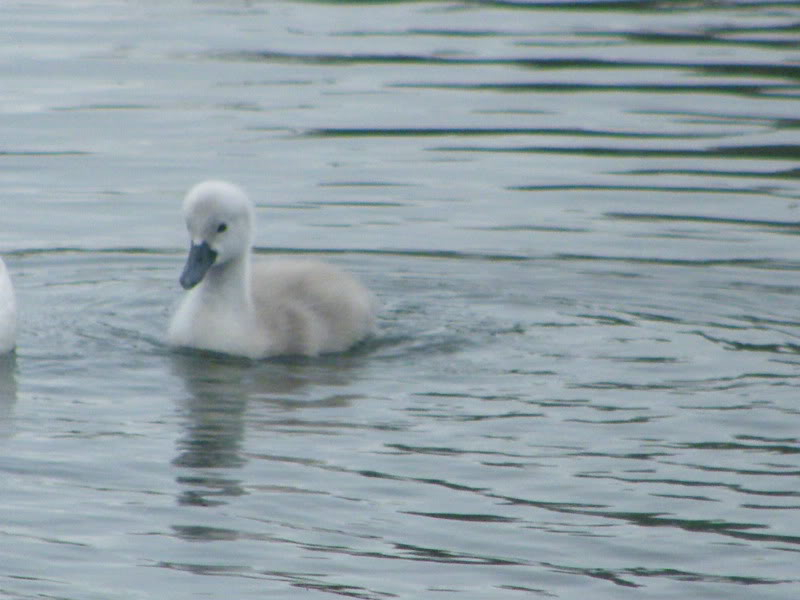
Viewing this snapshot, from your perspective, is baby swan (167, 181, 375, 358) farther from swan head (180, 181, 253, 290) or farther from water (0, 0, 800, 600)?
water (0, 0, 800, 600)

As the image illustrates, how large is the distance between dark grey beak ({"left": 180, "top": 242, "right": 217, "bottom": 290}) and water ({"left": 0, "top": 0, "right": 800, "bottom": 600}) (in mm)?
379

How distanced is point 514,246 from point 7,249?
2927mm

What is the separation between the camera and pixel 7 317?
31.1ft

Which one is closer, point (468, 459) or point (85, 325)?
point (468, 459)

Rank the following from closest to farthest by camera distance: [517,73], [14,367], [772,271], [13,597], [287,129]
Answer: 1. [13,597]
2. [14,367]
3. [772,271]
4. [287,129]
5. [517,73]

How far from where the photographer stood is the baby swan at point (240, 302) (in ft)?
32.3

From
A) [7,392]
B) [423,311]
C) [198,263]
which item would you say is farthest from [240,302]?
[7,392]

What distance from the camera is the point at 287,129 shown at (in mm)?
15367

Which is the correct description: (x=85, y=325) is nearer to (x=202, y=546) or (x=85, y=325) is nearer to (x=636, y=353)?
(x=636, y=353)

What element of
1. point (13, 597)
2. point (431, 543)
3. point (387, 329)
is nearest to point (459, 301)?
point (387, 329)

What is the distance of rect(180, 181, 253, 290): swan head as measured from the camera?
9836mm

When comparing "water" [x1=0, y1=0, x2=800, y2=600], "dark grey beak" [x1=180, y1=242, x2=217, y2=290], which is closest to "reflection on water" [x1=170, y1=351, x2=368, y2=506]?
"water" [x1=0, y1=0, x2=800, y2=600]

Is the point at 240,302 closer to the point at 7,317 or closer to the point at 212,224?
Answer: the point at 212,224

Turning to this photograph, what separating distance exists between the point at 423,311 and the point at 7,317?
2.23 m
